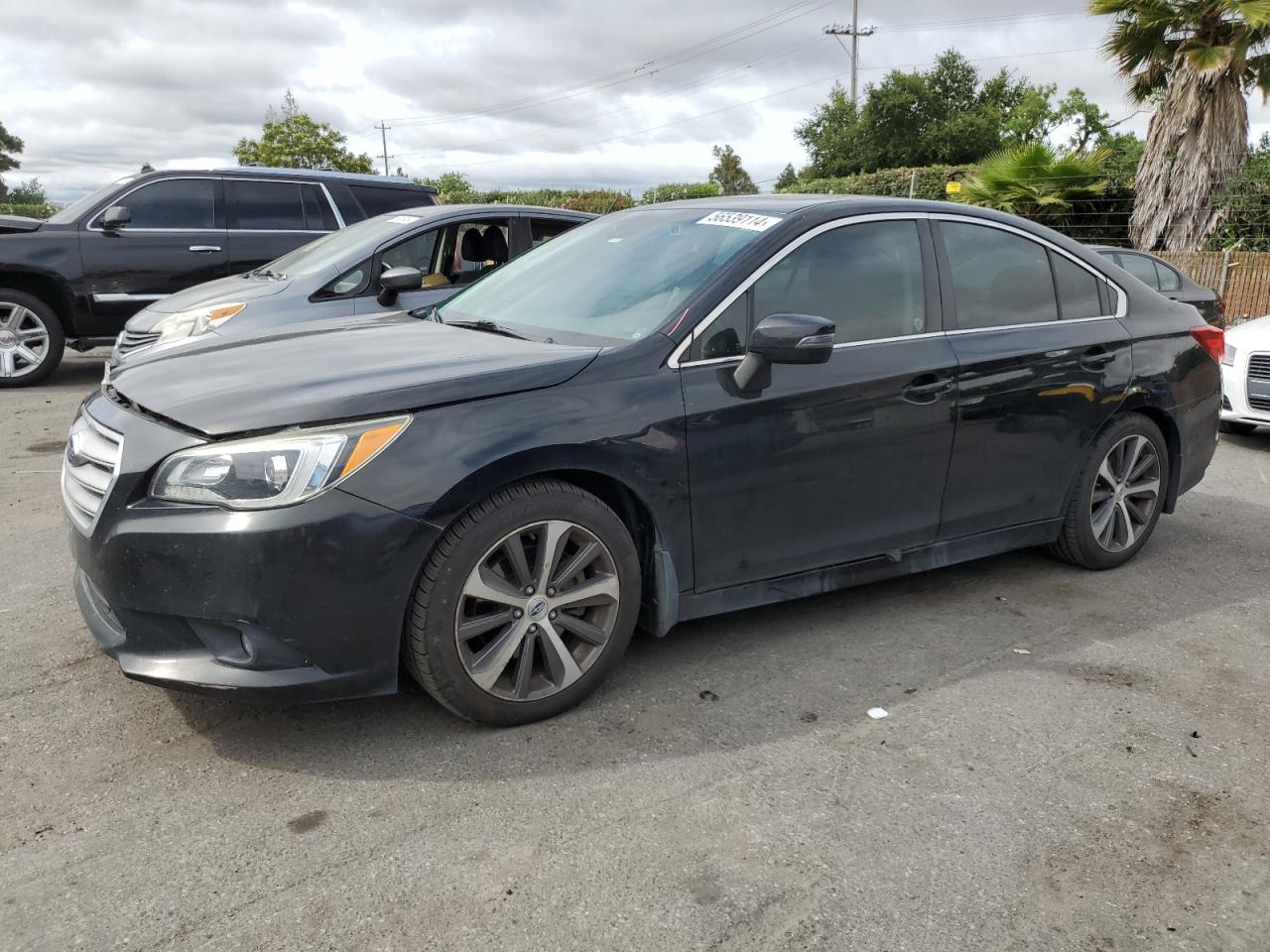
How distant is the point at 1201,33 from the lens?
1553 centimetres

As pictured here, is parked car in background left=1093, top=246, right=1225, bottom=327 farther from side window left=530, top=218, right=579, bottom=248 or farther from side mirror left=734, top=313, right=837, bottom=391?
side mirror left=734, top=313, right=837, bottom=391

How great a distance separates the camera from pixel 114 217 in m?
9.33

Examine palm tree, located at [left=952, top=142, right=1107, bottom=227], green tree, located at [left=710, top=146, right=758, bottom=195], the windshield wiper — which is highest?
green tree, located at [left=710, top=146, right=758, bottom=195]

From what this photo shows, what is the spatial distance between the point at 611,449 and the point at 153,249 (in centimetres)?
798

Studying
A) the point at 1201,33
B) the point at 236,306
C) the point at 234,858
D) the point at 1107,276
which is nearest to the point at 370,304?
the point at 236,306

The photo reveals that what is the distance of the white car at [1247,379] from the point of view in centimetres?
797

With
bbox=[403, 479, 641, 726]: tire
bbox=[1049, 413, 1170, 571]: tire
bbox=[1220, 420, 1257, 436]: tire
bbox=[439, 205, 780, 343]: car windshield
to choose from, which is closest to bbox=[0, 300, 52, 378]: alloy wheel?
bbox=[439, 205, 780, 343]: car windshield

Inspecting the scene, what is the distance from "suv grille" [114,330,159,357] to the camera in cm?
728

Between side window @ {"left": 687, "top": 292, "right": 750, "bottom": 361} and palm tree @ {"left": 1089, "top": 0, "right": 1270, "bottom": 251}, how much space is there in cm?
1486

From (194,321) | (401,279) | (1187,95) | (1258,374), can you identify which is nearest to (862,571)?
(401,279)

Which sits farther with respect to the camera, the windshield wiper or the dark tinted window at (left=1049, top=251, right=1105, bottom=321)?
the dark tinted window at (left=1049, top=251, right=1105, bottom=321)

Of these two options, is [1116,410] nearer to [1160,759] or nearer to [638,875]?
[1160,759]

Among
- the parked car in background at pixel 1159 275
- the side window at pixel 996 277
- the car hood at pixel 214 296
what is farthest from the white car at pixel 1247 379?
the car hood at pixel 214 296

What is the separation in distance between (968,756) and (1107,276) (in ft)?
8.58
